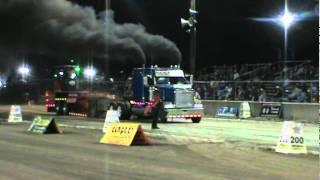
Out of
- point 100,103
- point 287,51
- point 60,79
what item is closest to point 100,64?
point 60,79

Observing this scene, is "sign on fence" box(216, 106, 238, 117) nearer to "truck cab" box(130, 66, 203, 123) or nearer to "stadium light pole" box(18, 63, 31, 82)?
"truck cab" box(130, 66, 203, 123)

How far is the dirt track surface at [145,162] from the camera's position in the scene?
10.6 metres

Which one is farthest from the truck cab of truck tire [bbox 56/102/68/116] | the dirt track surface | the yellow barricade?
the dirt track surface

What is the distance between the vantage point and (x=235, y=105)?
3247 cm

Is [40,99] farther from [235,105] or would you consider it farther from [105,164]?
[105,164]

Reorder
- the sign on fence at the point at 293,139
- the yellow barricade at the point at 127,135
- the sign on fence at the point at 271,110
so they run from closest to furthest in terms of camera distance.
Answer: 1. the sign on fence at the point at 293,139
2. the yellow barricade at the point at 127,135
3. the sign on fence at the point at 271,110

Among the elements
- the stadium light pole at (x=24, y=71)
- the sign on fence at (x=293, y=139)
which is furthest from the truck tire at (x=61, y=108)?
the sign on fence at (x=293, y=139)

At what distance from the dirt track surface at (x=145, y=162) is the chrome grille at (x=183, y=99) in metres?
10.4

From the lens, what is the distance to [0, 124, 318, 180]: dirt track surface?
10.6 metres

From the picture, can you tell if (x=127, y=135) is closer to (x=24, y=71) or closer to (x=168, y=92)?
(x=168, y=92)

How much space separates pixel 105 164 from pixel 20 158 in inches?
89.6

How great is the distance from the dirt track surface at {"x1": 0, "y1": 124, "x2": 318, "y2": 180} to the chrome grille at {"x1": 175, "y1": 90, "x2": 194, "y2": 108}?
34.0ft

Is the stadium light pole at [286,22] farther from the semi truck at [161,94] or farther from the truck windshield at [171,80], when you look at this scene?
the semi truck at [161,94]

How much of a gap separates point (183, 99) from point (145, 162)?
14843 mm
